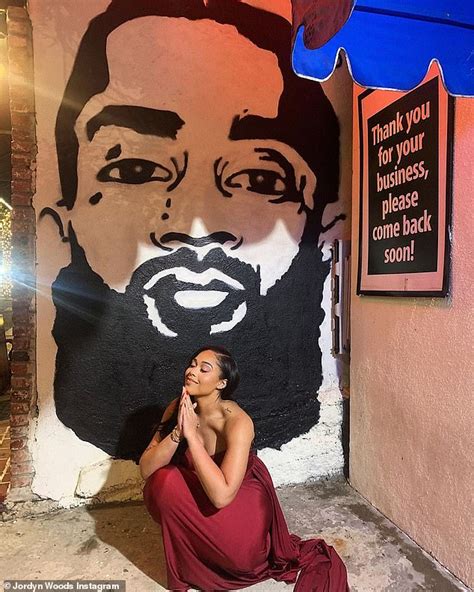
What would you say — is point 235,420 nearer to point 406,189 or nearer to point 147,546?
point 147,546

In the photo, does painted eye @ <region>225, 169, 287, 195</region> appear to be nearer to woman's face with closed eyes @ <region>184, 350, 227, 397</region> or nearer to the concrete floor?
woman's face with closed eyes @ <region>184, 350, 227, 397</region>

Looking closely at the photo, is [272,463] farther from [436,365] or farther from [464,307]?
[464,307]

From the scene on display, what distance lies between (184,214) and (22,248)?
109 centimetres

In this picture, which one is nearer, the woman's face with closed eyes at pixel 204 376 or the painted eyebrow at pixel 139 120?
the woman's face with closed eyes at pixel 204 376

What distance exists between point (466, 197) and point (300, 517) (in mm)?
2234

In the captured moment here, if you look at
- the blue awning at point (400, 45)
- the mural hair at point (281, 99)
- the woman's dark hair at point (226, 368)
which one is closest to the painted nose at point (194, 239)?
the mural hair at point (281, 99)

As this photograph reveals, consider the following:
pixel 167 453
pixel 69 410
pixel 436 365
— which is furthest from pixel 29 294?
pixel 436 365

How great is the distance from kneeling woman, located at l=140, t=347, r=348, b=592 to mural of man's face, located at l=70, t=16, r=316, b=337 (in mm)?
893

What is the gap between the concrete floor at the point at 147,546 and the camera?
2428 mm

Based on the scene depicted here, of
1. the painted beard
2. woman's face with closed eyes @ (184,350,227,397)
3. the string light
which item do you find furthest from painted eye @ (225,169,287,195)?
the string light

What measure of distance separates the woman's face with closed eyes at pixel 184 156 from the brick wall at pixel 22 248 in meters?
0.33

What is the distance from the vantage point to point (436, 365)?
255 cm

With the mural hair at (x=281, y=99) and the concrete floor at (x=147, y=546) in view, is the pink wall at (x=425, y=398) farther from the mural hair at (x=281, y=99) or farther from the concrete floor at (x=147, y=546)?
the mural hair at (x=281, y=99)

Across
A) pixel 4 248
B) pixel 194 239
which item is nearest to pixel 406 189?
pixel 194 239
